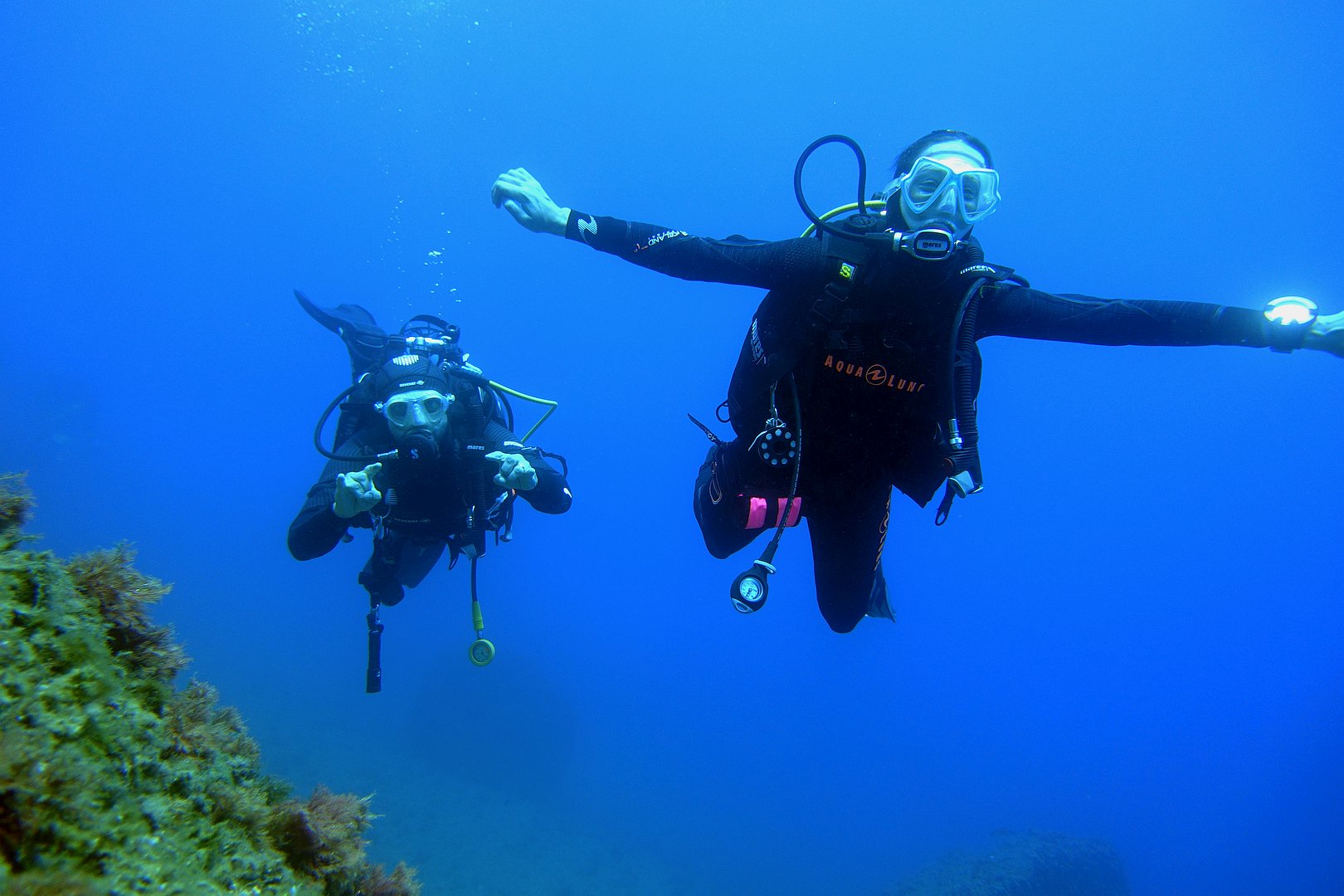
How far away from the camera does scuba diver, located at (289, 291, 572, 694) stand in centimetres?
548

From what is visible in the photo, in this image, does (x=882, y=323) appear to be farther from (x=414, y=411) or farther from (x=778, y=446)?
(x=414, y=411)

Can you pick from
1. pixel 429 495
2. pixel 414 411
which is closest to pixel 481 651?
pixel 429 495

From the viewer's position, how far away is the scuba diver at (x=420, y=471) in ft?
18.0

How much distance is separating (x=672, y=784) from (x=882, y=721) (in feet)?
54.0

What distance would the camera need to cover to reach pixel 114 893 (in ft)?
4.58

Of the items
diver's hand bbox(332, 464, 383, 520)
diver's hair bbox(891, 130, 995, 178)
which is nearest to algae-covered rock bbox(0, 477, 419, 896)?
diver's hand bbox(332, 464, 383, 520)

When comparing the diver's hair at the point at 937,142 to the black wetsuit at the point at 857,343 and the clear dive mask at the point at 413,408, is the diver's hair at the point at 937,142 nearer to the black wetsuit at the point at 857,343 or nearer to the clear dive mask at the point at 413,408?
the black wetsuit at the point at 857,343

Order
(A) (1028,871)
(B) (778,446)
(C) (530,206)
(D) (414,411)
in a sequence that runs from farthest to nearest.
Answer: (A) (1028,871) → (D) (414,411) → (B) (778,446) → (C) (530,206)

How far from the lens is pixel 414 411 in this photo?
224 inches

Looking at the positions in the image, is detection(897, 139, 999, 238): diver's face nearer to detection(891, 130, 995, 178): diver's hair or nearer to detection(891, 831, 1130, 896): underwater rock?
detection(891, 130, 995, 178): diver's hair

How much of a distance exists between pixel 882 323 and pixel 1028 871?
17.2 m

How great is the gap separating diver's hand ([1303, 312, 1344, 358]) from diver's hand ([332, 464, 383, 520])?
5.71 meters

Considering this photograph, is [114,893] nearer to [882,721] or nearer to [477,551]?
[477,551]

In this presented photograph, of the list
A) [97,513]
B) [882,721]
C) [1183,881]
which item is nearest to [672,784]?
[882,721]
